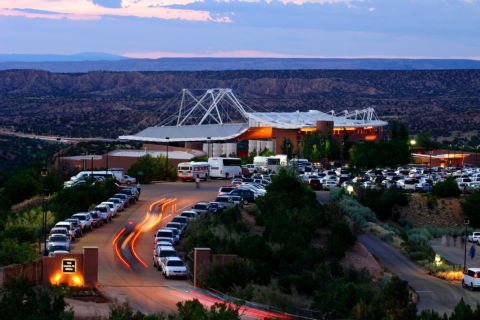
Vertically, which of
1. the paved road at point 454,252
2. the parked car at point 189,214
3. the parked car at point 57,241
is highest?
the parked car at point 189,214

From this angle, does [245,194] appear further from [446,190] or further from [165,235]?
Answer: [446,190]

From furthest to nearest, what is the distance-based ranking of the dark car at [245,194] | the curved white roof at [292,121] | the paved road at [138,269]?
the curved white roof at [292,121], the dark car at [245,194], the paved road at [138,269]

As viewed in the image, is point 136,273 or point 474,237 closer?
point 136,273

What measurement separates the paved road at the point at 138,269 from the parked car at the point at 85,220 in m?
0.37

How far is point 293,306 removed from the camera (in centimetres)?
2862

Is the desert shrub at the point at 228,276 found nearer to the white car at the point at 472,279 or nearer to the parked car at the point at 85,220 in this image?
the parked car at the point at 85,220

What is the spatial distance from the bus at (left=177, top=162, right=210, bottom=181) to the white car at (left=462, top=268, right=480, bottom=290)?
30367 millimetres

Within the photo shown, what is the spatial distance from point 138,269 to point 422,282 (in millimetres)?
14701

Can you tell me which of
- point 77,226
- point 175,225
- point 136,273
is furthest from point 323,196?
point 136,273

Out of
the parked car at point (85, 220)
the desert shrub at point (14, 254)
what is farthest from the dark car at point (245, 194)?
the desert shrub at point (14, 254)

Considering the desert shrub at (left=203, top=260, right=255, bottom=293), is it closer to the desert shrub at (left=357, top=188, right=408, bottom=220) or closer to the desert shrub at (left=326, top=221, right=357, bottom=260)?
the desert shrub at (left=326, top=221, right=357, bottom=260)

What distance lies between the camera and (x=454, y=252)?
57.2 m

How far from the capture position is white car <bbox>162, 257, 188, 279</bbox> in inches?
1323

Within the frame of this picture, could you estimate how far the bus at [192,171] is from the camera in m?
71.0
